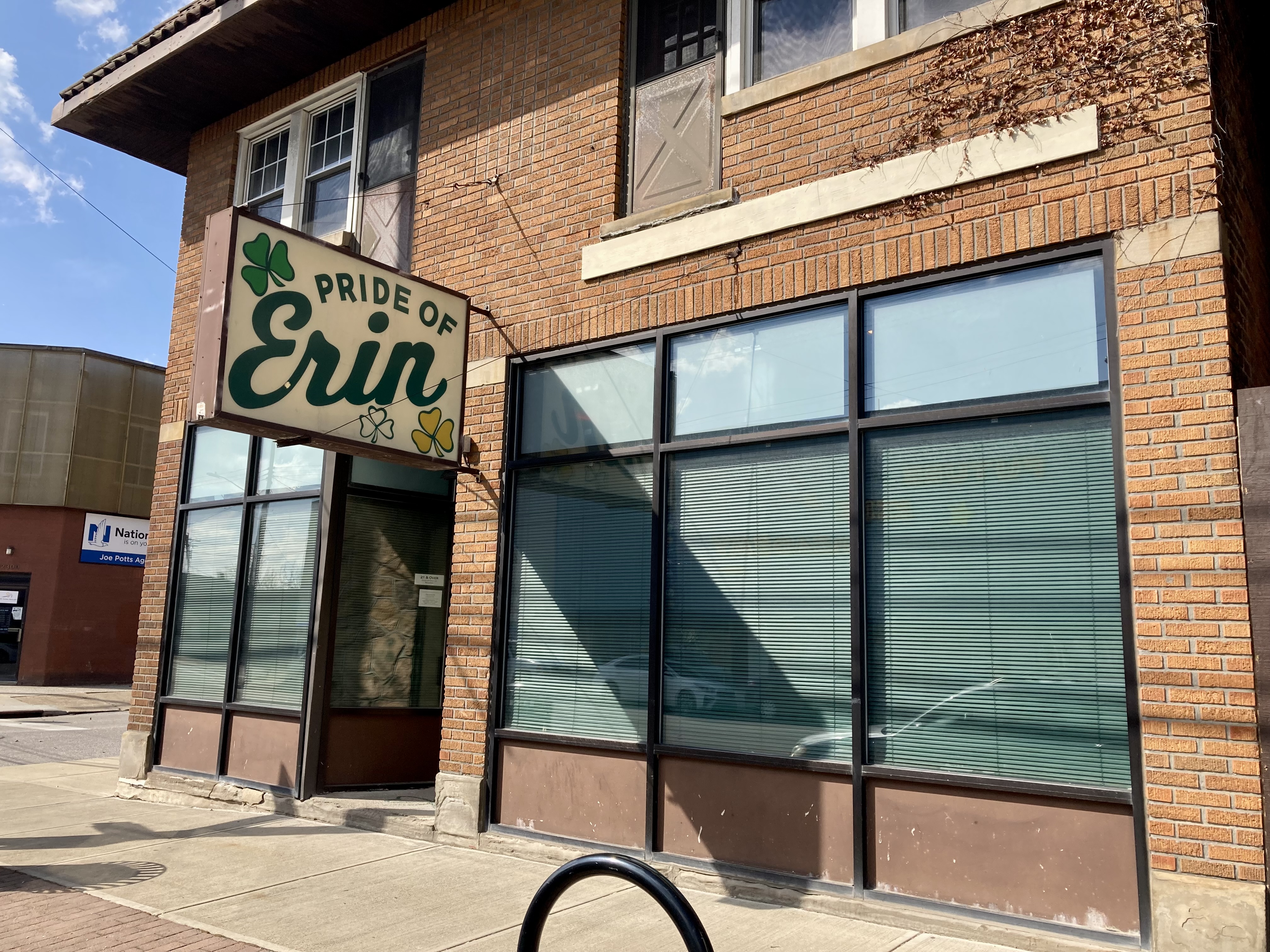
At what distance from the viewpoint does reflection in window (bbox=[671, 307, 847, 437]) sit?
6.24 m

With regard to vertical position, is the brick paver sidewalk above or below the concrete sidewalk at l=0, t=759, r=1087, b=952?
below

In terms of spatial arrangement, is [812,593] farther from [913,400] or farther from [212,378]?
[212,378]

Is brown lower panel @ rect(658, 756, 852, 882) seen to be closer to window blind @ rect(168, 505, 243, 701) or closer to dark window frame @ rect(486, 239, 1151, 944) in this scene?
dark window frame @ rect(486, 239, 1151, 944)

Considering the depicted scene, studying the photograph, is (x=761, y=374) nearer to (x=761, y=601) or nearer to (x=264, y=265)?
(x=761, y=601)

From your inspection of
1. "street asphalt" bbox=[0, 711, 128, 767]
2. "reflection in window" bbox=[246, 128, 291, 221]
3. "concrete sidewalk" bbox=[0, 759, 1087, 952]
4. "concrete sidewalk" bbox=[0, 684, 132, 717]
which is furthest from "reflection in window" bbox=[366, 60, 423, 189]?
"concrete sidewalk" bbox=[0, 684, 132, 717]

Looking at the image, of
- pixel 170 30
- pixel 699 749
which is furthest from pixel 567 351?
pixel 170 30

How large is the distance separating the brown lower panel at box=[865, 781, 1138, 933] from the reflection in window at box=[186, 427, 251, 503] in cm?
689

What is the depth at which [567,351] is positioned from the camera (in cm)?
756

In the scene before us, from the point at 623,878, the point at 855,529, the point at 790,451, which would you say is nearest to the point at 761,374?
the point at 790,451

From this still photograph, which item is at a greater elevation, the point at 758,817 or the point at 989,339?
the point at 989,339

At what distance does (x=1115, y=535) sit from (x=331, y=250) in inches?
201

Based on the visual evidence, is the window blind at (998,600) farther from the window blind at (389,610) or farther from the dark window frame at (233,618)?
the dark window frame at (233,618)

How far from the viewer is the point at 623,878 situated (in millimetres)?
2848

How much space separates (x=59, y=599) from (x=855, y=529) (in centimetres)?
2502
